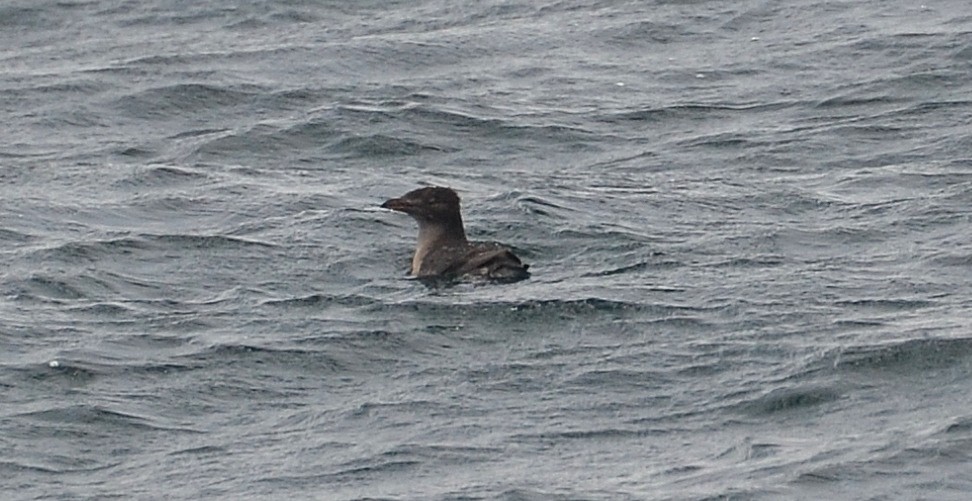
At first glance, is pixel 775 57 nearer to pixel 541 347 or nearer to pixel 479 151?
pixel 479 151

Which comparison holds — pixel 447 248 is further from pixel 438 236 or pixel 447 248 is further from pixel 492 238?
pixel 492 238

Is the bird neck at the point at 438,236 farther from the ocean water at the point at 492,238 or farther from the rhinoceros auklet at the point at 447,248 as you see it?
the ocean water at the point at 492,238

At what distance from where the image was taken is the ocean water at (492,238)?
11.5m

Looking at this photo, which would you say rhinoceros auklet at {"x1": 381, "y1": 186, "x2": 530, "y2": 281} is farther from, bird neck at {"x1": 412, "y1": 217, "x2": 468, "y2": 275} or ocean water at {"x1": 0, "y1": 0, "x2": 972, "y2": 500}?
ocean water at {"x1": 0, "y1": 0, "x2": 972, "y2": 500}

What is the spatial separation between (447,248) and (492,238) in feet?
3.96

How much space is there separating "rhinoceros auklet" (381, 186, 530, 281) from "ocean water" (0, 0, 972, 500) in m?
0.19

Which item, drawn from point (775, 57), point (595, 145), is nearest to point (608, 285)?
point (595, 145)

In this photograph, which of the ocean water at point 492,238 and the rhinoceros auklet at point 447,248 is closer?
the ocean water at point 492,238

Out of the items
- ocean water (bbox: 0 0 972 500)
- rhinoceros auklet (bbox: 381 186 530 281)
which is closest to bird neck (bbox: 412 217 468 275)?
rhinoceros auklet (bbox: 381 186 530 281)

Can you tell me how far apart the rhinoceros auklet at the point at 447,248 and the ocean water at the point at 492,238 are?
0.64 ft

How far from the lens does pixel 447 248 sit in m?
15.4

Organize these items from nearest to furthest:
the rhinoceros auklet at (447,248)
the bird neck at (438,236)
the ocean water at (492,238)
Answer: the ocean water at (492,238) → the rhinoceros auklet at (447,248) → the bird neck at (438,236)

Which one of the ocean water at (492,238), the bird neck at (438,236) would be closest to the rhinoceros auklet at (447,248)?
the bird neck at (438,236)

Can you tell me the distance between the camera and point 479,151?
64.2ft
